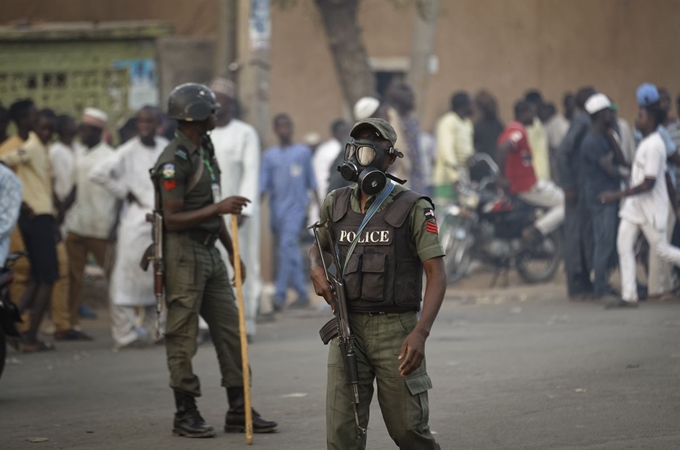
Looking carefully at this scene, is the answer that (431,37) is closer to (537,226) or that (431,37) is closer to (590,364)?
(537,226)

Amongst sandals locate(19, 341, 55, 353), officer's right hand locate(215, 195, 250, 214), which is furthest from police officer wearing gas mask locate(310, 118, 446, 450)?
sandals locate(19, 341, 55, 353)

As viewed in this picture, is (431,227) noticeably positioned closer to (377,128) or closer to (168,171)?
(377,128)

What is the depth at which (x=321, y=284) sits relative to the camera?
5.44m

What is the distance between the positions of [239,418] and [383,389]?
2.22 metres

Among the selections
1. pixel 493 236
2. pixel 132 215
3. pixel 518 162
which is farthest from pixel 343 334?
pixel 518 162

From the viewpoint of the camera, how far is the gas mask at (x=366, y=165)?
17.5 ft

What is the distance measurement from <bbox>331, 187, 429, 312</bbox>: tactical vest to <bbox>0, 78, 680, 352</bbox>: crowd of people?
4.16 m

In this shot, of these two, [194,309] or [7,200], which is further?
[7,200]

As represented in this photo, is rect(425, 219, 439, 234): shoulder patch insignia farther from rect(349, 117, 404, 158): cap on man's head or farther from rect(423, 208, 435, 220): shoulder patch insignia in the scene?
rect(349, 117, 404, 158): cap on man's head

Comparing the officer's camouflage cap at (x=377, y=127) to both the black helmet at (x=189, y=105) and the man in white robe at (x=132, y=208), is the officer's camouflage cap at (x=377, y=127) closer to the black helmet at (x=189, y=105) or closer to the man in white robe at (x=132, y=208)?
the black helmet at (x=189, y=105)

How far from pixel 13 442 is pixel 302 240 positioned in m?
8.97

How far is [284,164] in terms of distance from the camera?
1446 cm

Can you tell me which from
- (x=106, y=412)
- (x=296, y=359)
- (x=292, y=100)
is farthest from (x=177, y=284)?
(x=292, y=100)

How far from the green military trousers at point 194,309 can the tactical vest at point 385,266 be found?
2125 millimetres
